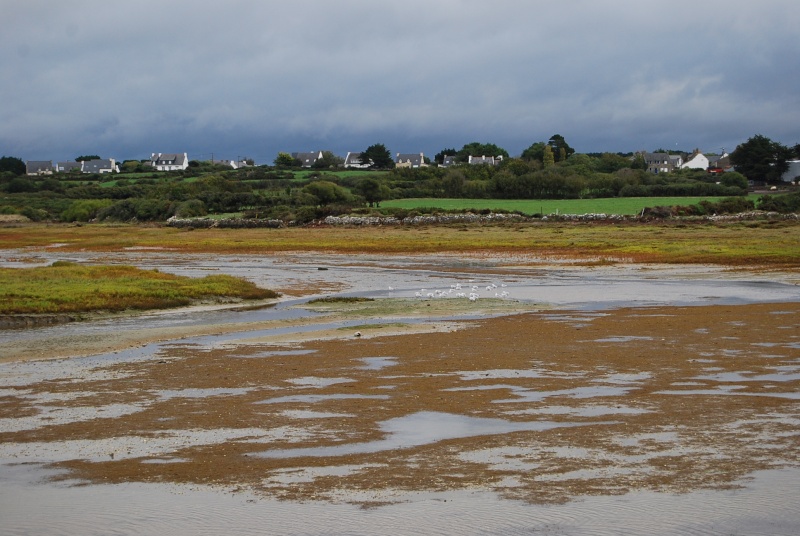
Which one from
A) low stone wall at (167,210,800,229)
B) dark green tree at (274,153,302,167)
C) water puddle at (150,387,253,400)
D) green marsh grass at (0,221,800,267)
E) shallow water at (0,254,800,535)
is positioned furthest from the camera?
dark green tree at (274,153,302,167)

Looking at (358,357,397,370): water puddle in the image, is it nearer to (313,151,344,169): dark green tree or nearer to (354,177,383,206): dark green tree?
(354,177,383,206): dark green tree

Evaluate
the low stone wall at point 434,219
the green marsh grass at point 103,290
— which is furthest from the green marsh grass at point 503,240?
the green marsh grass at point 103,290

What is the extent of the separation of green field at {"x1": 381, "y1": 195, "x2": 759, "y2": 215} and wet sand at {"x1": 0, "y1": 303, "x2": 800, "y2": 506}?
75.8 m

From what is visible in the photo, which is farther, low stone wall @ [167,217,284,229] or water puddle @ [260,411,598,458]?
low stone wall @ [167,217,284,229]

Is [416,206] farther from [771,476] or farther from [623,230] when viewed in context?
[771,476]

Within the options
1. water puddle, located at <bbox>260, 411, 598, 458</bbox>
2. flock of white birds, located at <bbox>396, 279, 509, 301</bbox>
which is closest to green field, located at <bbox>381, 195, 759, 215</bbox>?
flock of white birds, located at <bbox>396, 279, 509, 301</bbox>

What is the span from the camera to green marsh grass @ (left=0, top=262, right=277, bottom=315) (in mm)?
29094

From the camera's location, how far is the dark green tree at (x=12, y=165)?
19162 centimetres

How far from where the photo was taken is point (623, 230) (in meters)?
75.5

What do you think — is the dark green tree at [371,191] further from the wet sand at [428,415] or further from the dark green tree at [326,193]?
the wet sand at [428,415]

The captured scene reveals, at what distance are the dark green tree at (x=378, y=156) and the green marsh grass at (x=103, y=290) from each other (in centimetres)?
14910

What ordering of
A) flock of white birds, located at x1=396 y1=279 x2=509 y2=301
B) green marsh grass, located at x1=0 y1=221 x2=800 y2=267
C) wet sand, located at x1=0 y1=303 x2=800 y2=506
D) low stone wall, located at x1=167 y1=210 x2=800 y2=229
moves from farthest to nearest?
low stone wall, located at x1=167 y1=210 x2=800 y2=229 → green marsh grass, located at x1=0 y1=221 x2=800 y2=267 → flock of white birds, located at x1=396 y1=279 x2=509 y2=301 → wet sand, located at x1=0 y1=303 x2=800 y2=506

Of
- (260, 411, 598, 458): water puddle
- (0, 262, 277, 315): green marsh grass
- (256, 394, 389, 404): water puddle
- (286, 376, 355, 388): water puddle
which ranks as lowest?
(286, 376, 355, 388): water puddle

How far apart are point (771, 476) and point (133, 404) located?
374 inches
